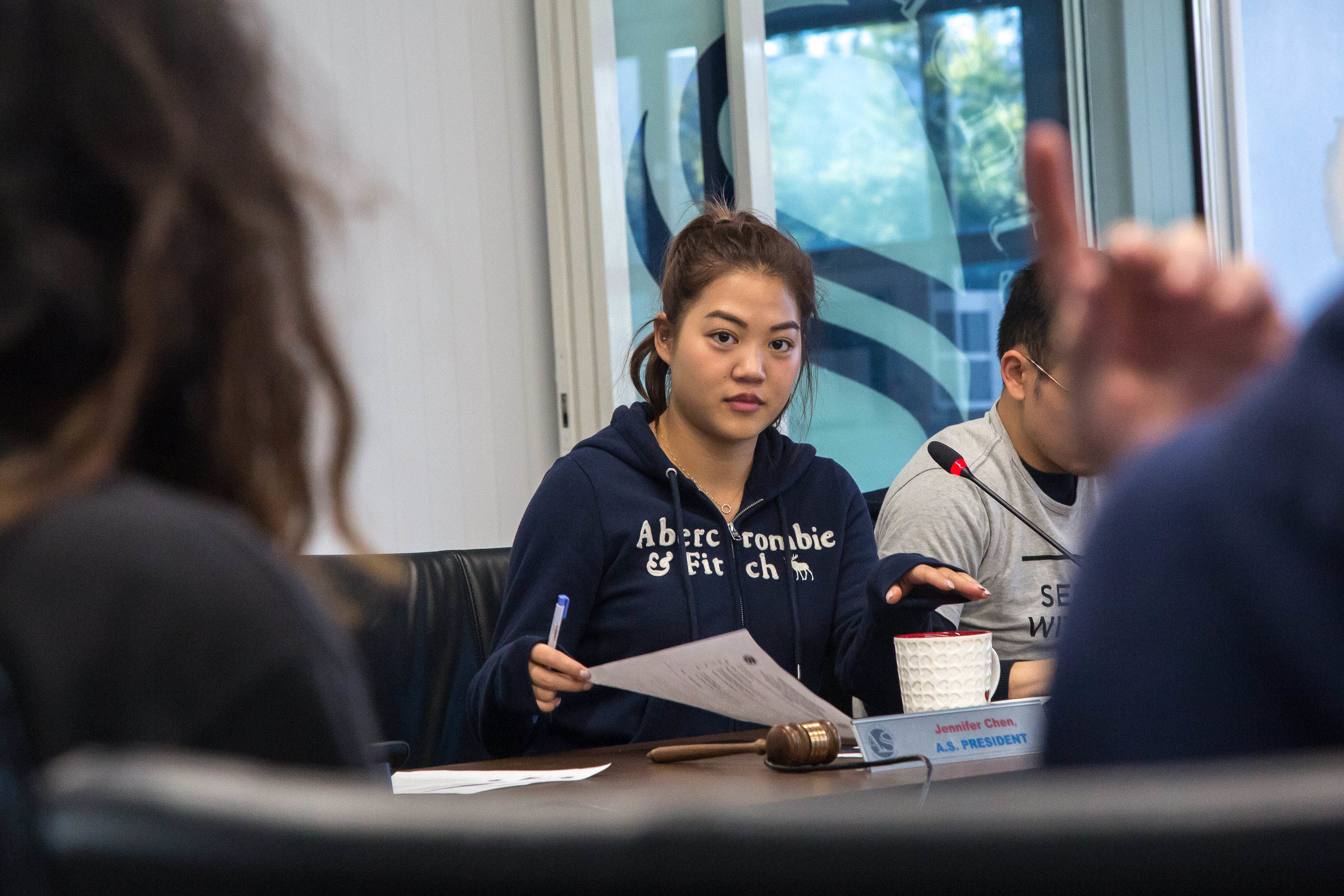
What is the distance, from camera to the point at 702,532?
202cm

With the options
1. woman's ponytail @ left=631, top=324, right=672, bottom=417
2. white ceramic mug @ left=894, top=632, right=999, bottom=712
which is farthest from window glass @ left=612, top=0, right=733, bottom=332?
white ceramic mug @ left=894, top=632, right=999, bottom=712

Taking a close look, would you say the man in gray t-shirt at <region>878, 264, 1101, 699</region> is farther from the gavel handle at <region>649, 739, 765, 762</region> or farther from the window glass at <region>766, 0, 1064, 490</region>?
the window glass at <region>766, 0, 1064, 490</region>

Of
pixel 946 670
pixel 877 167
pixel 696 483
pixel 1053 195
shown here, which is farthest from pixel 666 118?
pixel 1053 195

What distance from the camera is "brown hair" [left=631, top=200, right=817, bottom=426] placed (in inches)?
83.7

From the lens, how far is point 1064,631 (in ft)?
1.43

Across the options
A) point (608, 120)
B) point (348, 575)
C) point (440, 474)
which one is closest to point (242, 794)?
point (348, 575)

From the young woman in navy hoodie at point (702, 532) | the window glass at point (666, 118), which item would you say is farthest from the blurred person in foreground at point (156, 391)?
the window glass at point (666, 118)

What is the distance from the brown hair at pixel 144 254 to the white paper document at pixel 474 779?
83 cm

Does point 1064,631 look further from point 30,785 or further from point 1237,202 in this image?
point 1237,202

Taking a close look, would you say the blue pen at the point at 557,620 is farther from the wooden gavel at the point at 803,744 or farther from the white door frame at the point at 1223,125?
the white door frame at the point at 1223,125

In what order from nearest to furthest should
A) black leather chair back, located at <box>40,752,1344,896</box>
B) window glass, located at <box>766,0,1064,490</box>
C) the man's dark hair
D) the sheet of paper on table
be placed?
black leather chair back, located at <box>40,752,1344,896</box> < the sheet of paper on table < the man's dark hair < window glass, located at <box>766,0,1064,490</box>

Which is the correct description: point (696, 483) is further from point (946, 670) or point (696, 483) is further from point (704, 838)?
point (704, 838)

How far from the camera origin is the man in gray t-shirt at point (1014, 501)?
6.69 feet

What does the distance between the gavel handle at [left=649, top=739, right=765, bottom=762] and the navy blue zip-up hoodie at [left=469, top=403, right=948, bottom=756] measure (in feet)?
0.94
